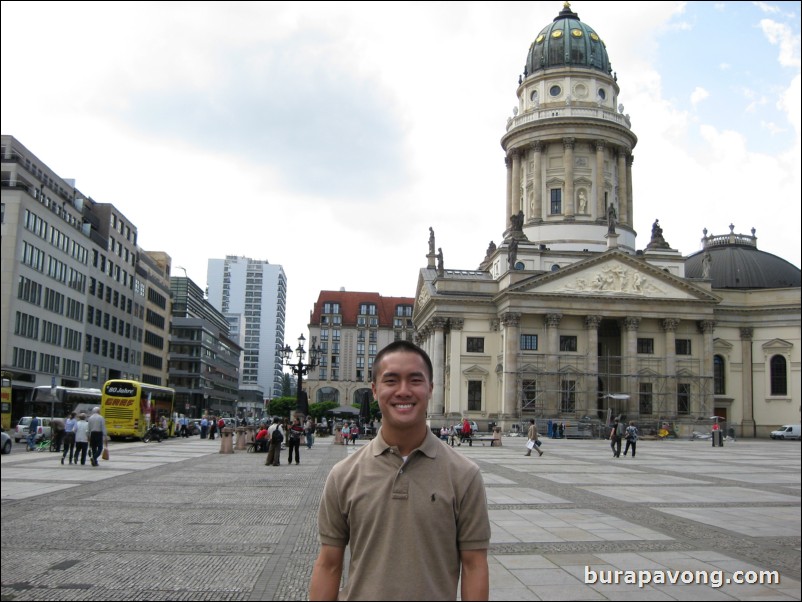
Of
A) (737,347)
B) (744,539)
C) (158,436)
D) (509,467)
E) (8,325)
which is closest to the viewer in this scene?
(8,325)

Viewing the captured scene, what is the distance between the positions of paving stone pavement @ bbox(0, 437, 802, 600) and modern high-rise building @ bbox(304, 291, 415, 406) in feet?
356

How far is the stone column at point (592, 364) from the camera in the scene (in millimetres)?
65125

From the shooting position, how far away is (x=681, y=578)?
8.91 meters

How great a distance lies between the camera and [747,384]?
2805 inches

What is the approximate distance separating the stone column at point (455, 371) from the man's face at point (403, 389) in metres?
66.3

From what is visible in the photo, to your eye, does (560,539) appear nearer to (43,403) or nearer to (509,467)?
(509,467)

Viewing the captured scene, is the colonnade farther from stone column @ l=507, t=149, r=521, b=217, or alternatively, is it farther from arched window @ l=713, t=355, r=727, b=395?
arched window @ l=713, t=355, r=727, b=395

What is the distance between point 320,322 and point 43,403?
91071 mm

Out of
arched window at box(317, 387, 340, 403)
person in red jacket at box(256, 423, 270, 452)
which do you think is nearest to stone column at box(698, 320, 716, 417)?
person in red jacket at box(256, 423, 270, 452)

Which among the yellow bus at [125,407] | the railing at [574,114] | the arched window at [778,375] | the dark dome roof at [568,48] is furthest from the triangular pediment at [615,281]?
the yellow bus at [125,407]

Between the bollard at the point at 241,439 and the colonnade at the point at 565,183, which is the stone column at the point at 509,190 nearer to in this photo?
the colonnade at the point at 565,183

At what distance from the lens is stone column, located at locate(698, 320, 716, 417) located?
218 ft

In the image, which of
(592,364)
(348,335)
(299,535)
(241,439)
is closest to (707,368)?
(592,364)

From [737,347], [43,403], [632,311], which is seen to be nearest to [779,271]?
[737,347]
